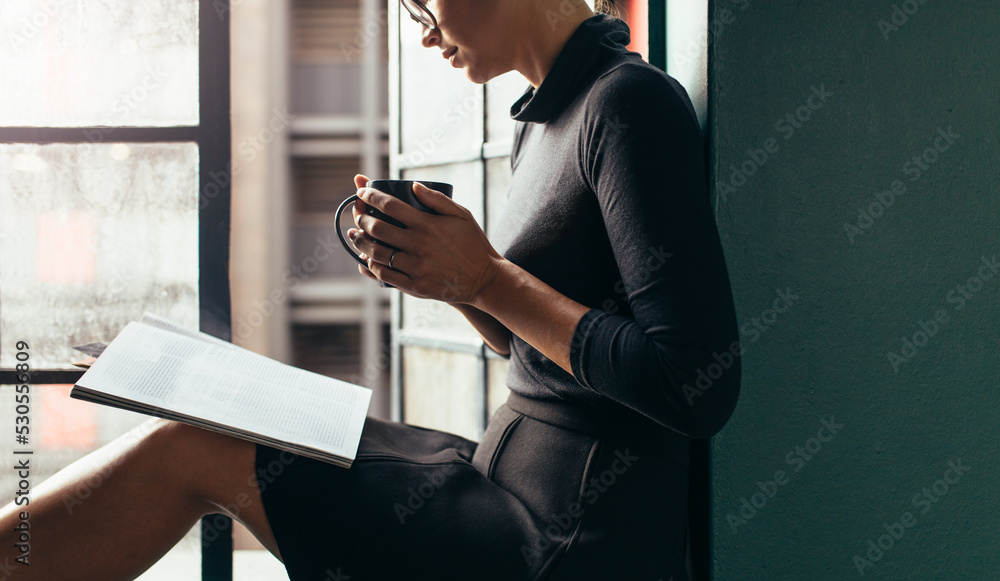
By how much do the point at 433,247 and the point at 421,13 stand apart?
0.35 m

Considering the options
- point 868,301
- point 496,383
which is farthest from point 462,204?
point 868,301

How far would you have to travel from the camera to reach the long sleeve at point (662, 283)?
0.56 m

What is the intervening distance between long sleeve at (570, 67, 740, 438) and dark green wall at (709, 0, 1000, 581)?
0.19 meters

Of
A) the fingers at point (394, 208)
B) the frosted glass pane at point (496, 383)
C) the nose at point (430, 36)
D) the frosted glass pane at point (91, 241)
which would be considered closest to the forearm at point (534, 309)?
the fingers at point (394, 208)

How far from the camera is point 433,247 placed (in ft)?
2.10

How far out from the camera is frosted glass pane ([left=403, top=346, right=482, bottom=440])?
4.57 feet

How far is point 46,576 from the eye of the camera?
578 millimetres

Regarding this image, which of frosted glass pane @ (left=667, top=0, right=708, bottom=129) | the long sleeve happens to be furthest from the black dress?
frosted glass pane @ (left=667, top=0, right=708, bottom=129)

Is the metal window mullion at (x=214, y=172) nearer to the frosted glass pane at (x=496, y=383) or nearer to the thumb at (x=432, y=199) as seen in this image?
the frosted glass pane at (x=496, y=383)

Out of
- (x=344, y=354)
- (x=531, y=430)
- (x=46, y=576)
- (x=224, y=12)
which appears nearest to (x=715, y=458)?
(x=531, y=430)

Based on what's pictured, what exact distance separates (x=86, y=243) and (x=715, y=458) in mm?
1148

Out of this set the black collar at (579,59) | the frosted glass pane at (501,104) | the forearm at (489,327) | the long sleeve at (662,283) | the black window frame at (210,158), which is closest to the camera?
the long sleeve at (662,283)

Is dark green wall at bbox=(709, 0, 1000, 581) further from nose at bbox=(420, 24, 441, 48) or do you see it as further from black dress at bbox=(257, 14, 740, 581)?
nose at bbox=(420, 24, 441, 48)

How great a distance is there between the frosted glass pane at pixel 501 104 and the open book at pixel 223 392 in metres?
0.70
